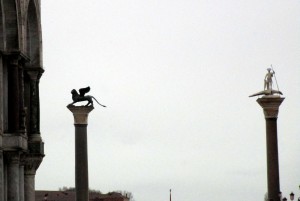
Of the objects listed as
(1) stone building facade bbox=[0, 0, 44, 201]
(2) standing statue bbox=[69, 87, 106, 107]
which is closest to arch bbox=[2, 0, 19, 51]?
(1) stone building facade bbox=[0, 0, 44, 201]

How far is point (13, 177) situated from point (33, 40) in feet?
21.3

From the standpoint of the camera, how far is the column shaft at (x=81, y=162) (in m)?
73.1

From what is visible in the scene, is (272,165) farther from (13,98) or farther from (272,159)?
(13,98)

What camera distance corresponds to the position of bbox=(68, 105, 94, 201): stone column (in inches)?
2879

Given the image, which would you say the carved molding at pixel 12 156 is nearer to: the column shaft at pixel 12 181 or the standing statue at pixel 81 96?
the column shaft at pixel 12 181

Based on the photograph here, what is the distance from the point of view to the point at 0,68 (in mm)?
47375

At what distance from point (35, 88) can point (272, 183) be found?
2310 cm

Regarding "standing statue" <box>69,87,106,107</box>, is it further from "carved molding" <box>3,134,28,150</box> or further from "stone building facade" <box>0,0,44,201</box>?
"carved molding" <box>3,134,28,150</box>

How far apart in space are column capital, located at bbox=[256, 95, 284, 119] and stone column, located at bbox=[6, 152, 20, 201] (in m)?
27.9

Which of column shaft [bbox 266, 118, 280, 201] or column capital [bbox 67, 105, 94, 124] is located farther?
column capital [bbox 67, 105, 94, 124]

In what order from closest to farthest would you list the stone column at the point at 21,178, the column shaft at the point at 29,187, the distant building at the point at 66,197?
the stone column at the point at 21,178
the column shaft at the point at 29,187
the distant building at the point at 66,197

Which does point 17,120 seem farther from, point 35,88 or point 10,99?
point 35,88

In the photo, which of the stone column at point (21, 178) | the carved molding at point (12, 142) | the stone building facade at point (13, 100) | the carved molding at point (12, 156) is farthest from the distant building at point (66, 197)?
the carved molding at point (12, 142)

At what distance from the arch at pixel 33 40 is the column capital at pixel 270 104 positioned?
937 inches
